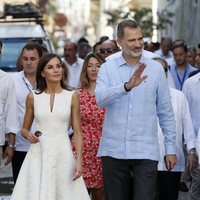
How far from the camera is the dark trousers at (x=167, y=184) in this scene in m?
8.70

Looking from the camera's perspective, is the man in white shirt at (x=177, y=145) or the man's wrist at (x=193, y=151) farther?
the man in white shirt at (x=177, y=145)

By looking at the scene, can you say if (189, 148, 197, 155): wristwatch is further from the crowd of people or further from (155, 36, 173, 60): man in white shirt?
(155, 36, 173, 60): man in white shirt

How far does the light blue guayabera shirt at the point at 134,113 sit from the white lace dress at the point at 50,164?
0.35 m

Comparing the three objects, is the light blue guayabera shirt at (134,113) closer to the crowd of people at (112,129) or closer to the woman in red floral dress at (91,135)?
the crowd of people at (112,129)

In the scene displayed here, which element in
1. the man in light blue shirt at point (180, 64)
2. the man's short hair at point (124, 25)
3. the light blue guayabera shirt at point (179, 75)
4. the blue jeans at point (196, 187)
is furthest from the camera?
the man in light blue shirt at point (180, 64)

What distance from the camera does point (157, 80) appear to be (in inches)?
294

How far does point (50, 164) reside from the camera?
7.53 m

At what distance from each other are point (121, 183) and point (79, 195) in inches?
14.6

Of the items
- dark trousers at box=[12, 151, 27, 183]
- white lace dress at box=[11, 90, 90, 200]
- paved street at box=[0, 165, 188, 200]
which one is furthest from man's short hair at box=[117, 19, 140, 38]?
paved street at box=[0, 165, 188, 200]

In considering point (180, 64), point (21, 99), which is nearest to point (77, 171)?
point (21, 99)

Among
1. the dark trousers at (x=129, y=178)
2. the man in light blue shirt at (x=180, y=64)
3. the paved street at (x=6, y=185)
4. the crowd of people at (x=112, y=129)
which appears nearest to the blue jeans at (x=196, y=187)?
the crowd of people at (x=112, y=129)

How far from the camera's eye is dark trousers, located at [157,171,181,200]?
8.70m

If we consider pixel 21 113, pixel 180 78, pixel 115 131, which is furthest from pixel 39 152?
pixel 180 78

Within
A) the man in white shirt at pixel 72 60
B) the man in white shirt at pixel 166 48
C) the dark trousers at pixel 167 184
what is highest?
the man in white shirt at pixel 166 48
